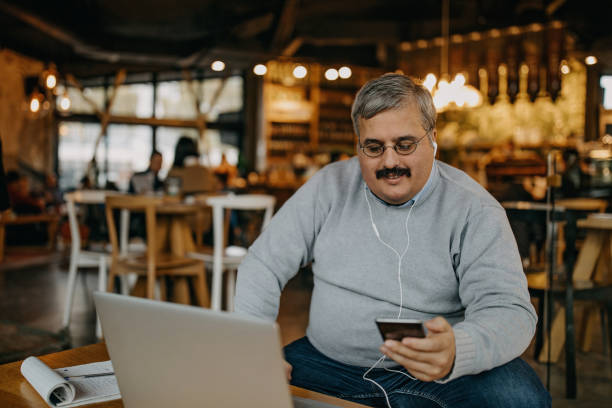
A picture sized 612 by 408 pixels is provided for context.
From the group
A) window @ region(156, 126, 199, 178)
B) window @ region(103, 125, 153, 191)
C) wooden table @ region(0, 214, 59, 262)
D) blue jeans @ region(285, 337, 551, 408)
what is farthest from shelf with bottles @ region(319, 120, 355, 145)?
blue jeans @ region(285, 337, 551, 408)

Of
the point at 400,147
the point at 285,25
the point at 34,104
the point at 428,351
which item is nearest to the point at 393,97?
the point at 400,147

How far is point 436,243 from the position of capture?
1.45 m

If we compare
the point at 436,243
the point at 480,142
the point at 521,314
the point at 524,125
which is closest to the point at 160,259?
the point at 436,243

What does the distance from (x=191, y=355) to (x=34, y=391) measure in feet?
1.74

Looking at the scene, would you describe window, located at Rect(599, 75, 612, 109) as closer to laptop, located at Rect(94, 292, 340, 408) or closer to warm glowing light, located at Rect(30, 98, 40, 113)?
laptop, located at Rect(94, 292, 340, 408)

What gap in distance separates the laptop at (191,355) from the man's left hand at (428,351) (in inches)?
10.0

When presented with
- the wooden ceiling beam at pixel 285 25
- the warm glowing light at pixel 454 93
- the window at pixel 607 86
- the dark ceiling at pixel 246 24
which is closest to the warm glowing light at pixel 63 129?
the dark ceiling at pixel 246 24

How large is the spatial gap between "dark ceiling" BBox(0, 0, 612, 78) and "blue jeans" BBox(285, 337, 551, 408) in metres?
6.27

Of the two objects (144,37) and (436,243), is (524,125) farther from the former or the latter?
(436,243)

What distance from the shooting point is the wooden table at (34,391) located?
3.53ft

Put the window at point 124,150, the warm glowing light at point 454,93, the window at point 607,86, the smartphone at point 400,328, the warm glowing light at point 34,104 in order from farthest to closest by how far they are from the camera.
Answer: the window at point 124,150, the warm glowing light at point 34,104, the warm glowing light at point 454,93, the window at point 607,86, the smartphone at point 400,328

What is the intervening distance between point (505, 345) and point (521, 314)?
0.10 m

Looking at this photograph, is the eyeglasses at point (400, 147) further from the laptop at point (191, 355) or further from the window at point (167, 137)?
the window at point (167, 137)

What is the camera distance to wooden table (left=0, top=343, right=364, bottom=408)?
1077 mm
